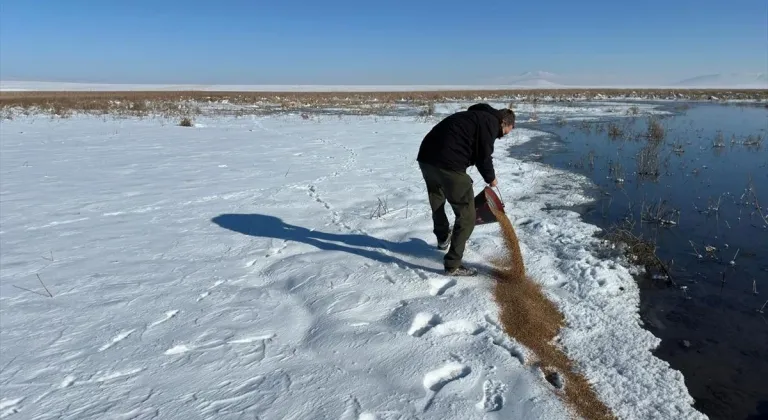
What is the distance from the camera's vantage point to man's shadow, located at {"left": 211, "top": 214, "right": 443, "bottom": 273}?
4.82 meters

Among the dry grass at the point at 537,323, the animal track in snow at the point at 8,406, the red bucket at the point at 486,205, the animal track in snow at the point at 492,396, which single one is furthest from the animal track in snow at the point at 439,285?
the animal track in snow at the point at 8,406

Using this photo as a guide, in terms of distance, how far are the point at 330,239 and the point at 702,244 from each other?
448cm

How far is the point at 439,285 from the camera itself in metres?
4.15

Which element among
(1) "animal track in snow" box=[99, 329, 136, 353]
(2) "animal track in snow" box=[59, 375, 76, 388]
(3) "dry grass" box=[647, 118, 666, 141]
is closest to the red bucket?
(1) "animal track in snow" box=[99, 329, 136, 353]

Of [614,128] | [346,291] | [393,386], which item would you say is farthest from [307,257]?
[614,128]

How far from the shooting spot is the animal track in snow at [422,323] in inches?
133

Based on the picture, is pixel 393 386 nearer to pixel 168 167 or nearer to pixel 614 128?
pixel 168 167

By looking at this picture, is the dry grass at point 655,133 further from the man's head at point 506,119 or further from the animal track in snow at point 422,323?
the animal track in snow at point 422,323

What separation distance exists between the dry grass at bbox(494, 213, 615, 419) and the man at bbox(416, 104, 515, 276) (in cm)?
43

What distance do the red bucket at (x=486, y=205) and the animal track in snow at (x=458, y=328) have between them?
137 centimetres

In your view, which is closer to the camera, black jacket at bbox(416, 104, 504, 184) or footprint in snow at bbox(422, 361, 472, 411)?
footprint in snow at bbox(422, 361, 472, 411)

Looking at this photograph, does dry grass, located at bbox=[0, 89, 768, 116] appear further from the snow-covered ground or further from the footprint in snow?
the footprint in snow

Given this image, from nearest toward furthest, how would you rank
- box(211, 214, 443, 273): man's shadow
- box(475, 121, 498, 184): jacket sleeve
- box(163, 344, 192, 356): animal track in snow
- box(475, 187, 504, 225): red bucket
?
box(163, 344, 192, 356): animal track in snow → box(475, 121, 498, 184): jacket sleeve → box(475, 187, 504, 225): red bucket → box(211, 214, 443, 273): man's shadow

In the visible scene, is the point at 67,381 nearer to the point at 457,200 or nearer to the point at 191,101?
the point at 457,200
